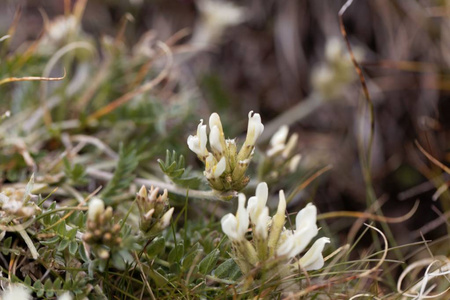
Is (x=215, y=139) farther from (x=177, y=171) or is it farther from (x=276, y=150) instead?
(x=276, y=150)

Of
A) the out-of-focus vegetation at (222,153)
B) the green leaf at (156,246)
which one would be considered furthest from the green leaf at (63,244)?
the green leaf at (156,246)

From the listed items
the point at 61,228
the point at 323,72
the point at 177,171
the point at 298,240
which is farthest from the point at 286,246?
the point at 323,72

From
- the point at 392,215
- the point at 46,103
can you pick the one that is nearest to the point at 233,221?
the point at 46,103

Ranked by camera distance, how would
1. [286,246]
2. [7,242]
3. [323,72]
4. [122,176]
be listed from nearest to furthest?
[286,246] → [7,242] → [122,176] → [323,72]

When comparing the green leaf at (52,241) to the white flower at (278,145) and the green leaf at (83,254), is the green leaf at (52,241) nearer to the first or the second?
the green leaf at (83,254)

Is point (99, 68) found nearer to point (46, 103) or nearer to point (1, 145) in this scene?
point (46, 103)

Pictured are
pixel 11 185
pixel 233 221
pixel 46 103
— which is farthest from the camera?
pixel 46 103
